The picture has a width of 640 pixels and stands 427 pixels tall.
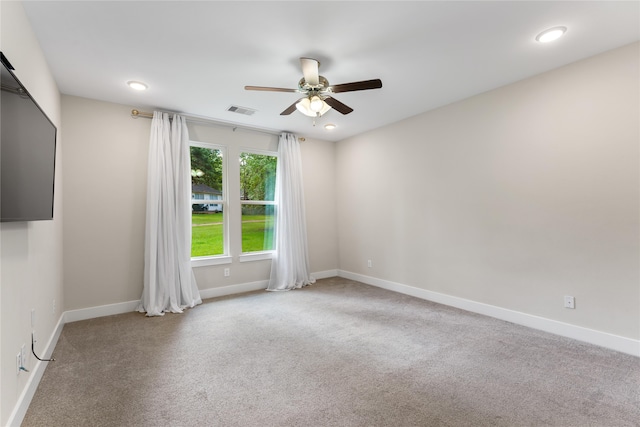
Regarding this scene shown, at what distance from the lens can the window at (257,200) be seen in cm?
484

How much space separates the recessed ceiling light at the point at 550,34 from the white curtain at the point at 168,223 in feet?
13.2

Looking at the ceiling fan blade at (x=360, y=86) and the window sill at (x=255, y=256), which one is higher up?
the ceiling fan blade at (x=360, y=86)

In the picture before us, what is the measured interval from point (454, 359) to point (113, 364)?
2.83 meters

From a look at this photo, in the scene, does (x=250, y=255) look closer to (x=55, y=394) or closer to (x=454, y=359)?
(x=55, y=394)

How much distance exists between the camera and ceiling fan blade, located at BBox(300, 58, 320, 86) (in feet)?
8.09

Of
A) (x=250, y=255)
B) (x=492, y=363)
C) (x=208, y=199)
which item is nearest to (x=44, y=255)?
(x=208, y=199)

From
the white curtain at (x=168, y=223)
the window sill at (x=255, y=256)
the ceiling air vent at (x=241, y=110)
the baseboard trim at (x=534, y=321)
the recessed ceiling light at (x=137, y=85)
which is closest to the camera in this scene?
the baseboard trim at (x=534, y=321)

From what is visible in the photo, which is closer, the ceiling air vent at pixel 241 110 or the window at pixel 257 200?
the ceiling air vent at pixel 241 110

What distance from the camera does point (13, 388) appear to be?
5.59ft

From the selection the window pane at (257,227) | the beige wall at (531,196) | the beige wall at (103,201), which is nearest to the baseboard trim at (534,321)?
the beige wall at (531,196)

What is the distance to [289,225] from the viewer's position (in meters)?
4.93

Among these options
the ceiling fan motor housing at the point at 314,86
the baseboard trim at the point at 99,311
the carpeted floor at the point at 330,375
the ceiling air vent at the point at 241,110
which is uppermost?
the ceiling air vent at the point at 241,110

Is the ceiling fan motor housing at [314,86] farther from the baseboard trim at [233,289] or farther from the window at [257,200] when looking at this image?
the baseboard trim at [233,289]

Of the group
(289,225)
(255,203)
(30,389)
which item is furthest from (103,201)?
(289,225)
